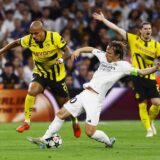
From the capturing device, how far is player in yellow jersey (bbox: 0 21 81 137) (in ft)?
48.6

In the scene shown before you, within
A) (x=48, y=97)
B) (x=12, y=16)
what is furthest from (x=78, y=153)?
(x=12, y=16)

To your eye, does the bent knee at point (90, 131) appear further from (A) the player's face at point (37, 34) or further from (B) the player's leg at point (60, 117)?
(A) the player's face at point (37, 34)

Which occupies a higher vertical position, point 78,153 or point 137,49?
point 137,49

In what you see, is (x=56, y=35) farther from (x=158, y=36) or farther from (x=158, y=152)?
(x=158, y=36)

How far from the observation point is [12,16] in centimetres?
2419

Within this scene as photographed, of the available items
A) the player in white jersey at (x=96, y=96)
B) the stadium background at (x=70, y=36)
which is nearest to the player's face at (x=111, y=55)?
the player in white jersey at (x=96, y=96)

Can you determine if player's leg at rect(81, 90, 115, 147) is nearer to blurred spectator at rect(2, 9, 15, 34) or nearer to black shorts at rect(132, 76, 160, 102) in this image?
black shorts at rect(132, 76, 160, 102)

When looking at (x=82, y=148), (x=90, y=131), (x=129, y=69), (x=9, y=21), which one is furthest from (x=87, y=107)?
(x=9, y=21)

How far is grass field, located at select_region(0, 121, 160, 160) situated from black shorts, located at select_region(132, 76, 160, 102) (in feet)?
2.85

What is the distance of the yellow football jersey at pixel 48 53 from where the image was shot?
1495 centimetres

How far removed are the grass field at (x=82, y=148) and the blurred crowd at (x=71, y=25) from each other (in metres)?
4.60

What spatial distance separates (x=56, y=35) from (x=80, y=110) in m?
2.25

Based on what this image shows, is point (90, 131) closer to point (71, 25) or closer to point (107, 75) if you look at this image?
point (107, 75)

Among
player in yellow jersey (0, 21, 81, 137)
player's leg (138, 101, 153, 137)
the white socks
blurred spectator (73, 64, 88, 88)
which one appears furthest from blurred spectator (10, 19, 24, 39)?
the white socks
